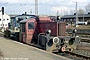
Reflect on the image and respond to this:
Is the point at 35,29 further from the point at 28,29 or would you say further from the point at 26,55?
the point at 26,55

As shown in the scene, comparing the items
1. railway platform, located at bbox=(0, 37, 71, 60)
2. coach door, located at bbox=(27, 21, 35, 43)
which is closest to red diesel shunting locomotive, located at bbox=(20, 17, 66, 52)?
coach door, located at bbox=(27, 21, 35, 43)

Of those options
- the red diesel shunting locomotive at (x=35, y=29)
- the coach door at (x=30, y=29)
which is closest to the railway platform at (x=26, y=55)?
the red diesel shunting locomotive at (x=35, y=29)

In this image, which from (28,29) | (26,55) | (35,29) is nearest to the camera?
(26,55)

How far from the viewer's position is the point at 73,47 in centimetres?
1542

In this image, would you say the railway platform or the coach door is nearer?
the railway platform

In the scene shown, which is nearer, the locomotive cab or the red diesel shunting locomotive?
the red diesel shunting locomotive

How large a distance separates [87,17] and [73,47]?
7613cm

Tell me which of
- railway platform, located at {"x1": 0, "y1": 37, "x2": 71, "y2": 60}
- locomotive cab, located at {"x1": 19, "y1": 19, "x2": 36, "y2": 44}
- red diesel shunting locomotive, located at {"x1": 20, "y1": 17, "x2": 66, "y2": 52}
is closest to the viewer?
railway platform, located at {"x1": 0, "y1": 37, "x2": 71, "y2": 60}

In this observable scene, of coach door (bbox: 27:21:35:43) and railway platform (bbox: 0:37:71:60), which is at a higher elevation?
coach door (bbox: 27:21:35:43)

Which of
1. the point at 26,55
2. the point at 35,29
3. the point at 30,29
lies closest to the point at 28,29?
the point at 30,29

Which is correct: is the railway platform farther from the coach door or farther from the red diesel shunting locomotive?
the coach door

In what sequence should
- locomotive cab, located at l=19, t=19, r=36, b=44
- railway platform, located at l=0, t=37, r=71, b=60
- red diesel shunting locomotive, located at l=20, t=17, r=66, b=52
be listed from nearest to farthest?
railway platform, located at l=0, t=37, r=71, b=60 < red diesel shunting locomotive, located at l=20, t=17, r=66, b=52 < locomotive cab, located at l=19, t=19, r=36, b=44

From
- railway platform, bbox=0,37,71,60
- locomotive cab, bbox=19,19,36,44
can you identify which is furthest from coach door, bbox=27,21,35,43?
railway platform, bbox=0,37,71,60

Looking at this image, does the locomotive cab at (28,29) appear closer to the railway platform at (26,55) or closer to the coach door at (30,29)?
the coach door at (30,29)
